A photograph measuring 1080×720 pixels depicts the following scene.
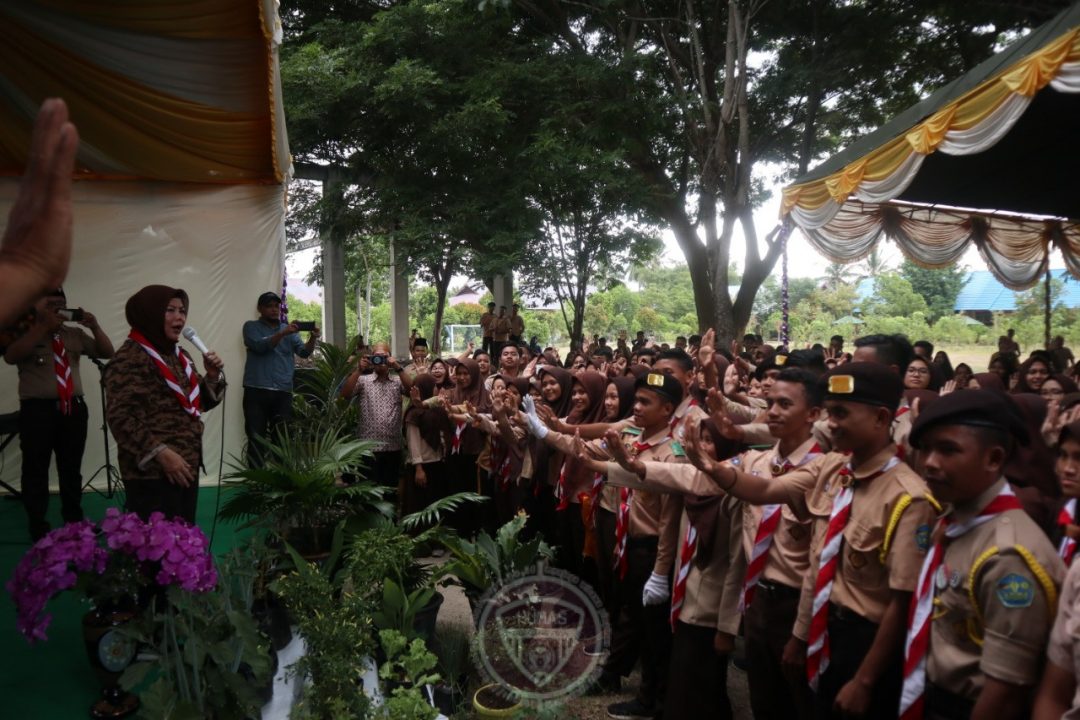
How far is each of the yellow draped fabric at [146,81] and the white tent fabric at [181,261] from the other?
0.42 meters

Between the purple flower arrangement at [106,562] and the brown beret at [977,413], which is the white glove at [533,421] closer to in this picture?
the purple flower arrangement at [106,562]

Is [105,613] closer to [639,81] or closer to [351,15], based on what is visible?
[639,81]

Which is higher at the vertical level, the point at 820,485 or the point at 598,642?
the point at 820,485

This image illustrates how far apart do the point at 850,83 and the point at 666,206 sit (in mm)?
3899

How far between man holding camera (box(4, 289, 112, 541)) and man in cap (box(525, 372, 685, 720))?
3.67 m

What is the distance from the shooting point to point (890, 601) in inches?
97.4

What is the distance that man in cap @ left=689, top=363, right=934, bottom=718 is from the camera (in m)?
2.42

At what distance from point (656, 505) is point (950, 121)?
4.41m

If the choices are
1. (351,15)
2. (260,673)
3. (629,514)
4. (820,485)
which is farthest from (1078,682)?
(351,15)

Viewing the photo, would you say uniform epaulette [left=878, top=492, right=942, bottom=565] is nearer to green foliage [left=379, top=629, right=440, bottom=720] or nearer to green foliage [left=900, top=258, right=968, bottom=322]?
green foliage [left=379, top=629, right=440, bottom=720]

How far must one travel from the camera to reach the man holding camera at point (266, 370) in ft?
23.0

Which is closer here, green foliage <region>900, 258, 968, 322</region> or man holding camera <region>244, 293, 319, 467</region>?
man holding camera <region>244, 293, 319, 467</region>

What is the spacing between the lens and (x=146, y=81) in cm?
488

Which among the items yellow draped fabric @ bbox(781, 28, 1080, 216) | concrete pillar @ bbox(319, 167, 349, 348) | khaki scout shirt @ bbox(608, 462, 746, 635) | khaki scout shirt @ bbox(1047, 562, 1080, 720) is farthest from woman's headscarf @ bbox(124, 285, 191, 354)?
Result: concrete pillar @ bbox(319, 167, 349, 348)
